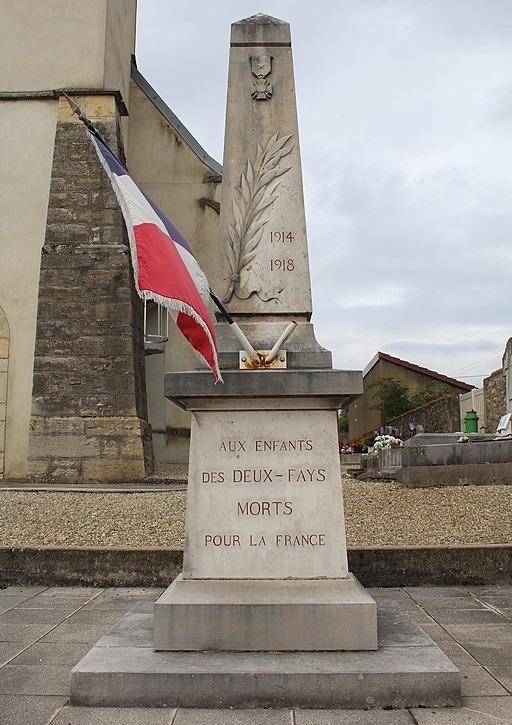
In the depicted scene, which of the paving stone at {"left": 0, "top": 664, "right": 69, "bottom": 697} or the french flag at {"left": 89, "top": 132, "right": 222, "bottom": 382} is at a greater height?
the french flag at {"left": 89, "top": 132, "right": 222, "bottom": 382}

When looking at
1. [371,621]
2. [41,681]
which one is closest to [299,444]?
[371,621]

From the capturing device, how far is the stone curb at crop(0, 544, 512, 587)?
5.34 m

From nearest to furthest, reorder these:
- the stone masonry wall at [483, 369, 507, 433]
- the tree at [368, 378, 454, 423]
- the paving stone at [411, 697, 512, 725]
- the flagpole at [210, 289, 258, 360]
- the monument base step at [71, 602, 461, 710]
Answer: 1. the paving stone at [411, 697, 512, 725]
2. the monument base step at [71, 602, 461, 710]
3. the flagpole at [210, 289, 258, 360]
4. the stone masonry wall at [483, 369, 507, 433]
5. the tree at [368, 378, 454, 423]

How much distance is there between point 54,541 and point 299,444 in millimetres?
3099

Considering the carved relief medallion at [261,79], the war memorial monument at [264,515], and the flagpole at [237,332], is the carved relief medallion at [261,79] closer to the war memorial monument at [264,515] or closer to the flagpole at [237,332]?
the war memorial monument at [264,515]

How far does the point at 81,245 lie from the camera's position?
11648 mm

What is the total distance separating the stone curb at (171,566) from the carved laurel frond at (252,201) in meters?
2.40

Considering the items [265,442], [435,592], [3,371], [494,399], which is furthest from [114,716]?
[494,399]

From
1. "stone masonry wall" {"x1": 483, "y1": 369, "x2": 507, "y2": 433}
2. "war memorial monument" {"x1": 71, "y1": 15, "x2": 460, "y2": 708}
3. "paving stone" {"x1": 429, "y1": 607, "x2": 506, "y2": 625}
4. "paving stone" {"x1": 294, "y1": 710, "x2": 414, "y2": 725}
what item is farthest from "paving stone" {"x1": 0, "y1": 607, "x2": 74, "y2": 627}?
"stone masonry wall" {"x1": 483, "y1": 369, "x2": 507, "y2": 433}

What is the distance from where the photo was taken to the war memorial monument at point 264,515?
3.07 m

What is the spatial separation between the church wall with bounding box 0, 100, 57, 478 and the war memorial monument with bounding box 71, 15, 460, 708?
833cm

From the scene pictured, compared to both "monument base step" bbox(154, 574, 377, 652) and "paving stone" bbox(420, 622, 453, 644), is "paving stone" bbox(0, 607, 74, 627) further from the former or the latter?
"paving stone" bbox(420, 622, 453, 644)

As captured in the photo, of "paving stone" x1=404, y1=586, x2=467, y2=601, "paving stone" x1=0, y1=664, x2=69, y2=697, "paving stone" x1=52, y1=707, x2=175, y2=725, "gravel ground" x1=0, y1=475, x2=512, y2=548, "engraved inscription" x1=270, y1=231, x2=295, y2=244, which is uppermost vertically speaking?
"engraved inscription" x1=270, y1=231, x2=295, y2=244

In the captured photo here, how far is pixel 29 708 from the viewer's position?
3.02m
